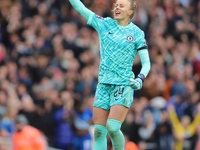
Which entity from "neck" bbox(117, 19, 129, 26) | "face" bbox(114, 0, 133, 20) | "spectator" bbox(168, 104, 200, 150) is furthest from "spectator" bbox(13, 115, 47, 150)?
"face" bbox(114, 0, 133, 20)

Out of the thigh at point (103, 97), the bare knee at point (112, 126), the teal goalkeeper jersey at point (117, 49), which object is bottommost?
the bare knee at point (112, 126)

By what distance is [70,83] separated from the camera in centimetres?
1182

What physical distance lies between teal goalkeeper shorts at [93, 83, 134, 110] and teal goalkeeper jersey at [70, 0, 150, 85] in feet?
0.28

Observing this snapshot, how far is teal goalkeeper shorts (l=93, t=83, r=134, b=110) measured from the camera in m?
5.89

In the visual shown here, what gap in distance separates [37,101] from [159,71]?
438cm

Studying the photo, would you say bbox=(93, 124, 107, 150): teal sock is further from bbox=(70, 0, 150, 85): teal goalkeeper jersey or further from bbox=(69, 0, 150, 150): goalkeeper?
bbox=(70, 0, 150, 85): teal goalkeeper jersey

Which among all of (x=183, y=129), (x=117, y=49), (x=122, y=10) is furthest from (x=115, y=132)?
(x=183, y=129)

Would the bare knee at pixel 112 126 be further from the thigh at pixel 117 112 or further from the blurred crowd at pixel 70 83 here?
the blurred crowd at pixel 70 83

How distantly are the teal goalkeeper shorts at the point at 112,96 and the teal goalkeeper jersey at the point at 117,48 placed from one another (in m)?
0.09

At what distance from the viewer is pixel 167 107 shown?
12.2 meters

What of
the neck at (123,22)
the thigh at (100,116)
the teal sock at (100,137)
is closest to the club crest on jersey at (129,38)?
the neck at (123,22)

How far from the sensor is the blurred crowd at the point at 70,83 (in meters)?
10.9

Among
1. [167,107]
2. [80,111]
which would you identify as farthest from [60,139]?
[167,107]

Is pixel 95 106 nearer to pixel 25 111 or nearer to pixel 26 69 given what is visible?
pixel 25 111
